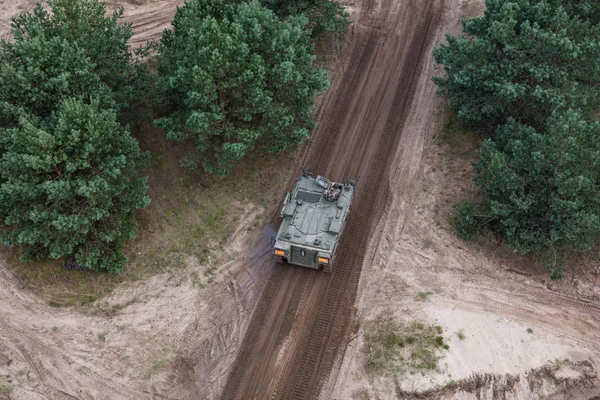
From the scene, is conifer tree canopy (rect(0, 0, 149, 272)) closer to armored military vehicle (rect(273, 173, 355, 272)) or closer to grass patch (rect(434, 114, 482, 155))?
armored military vehicle (rect(273, 173, 355, 272))

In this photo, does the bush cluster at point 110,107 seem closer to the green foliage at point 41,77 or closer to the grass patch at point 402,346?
the green foliage at point 41,77

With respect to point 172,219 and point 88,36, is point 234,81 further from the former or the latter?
point 172,219

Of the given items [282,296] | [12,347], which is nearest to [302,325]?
[282,296]

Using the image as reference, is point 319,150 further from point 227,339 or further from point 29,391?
point 29,391

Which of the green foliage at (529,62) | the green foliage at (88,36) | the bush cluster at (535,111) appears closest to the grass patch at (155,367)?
the green foliage at (88,36)

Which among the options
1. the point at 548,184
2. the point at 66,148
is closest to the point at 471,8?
the point at 548,184

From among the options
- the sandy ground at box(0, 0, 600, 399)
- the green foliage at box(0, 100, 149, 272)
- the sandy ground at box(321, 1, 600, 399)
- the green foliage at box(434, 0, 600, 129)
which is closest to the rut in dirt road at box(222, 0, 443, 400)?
the sandy ground at box(0, 0, 600, 399)
